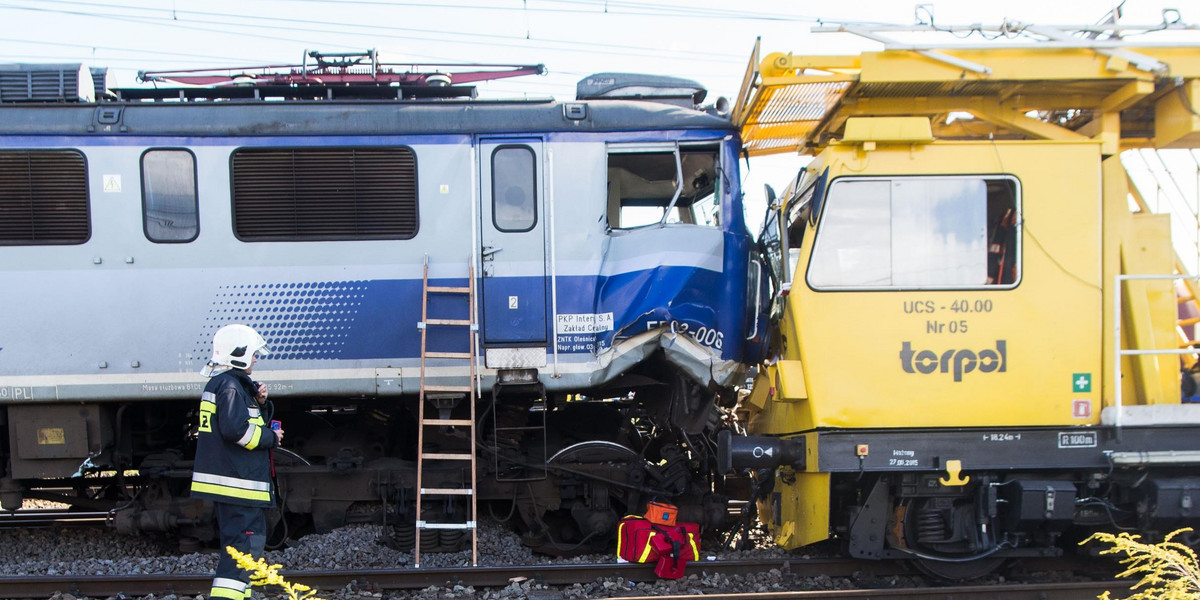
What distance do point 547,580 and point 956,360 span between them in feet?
11.4

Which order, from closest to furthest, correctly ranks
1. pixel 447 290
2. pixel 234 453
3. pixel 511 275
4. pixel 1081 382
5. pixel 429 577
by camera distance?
pixel 234 453 → pixel 1081 382 → pixel 429 577 → pixel 447 290 → pixel 511 275

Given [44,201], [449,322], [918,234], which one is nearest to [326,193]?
[449,322]

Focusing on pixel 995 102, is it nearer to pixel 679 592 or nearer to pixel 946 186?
pixel 946 186

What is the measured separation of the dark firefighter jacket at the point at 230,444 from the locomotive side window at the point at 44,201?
256cm

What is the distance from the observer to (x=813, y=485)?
579 centimetres

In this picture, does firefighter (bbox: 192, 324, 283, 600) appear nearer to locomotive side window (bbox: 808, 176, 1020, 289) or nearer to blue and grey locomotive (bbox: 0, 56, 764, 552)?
blue and grey locomotive (bbox: 0, 56, 764, 552)

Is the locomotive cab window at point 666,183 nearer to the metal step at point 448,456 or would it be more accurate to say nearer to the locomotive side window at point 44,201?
the metal step at point 448,456

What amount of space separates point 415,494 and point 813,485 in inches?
129

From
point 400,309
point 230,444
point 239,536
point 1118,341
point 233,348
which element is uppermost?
point 400,309

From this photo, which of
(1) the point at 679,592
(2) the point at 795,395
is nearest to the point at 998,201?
(2) the point at 795,395

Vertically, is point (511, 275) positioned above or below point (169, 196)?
below

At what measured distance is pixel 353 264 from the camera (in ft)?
21.1

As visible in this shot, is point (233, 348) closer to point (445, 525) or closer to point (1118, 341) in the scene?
point (445, 525)

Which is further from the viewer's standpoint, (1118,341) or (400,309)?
(400,309)
